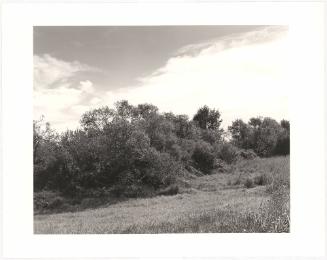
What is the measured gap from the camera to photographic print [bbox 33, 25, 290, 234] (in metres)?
12.5

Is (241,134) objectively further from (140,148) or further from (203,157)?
(140,148)

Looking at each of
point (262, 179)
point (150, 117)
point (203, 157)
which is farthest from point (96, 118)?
point (262, 179)

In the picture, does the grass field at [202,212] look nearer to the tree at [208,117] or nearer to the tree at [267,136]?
the tree at [267,136]

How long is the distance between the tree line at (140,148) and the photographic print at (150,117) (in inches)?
1.4

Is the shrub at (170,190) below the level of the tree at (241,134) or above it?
below

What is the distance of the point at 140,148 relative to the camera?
14289 millimetres

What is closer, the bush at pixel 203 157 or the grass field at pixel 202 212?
the grass field at pixel 202 212

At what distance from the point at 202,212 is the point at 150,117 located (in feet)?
9.26

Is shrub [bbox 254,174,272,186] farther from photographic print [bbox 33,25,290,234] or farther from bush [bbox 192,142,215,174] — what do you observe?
bush [bbox 192,142,215,174]

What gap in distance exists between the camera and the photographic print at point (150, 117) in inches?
493

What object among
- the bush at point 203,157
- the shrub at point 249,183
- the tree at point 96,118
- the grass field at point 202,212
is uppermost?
the tree at point 96,118
